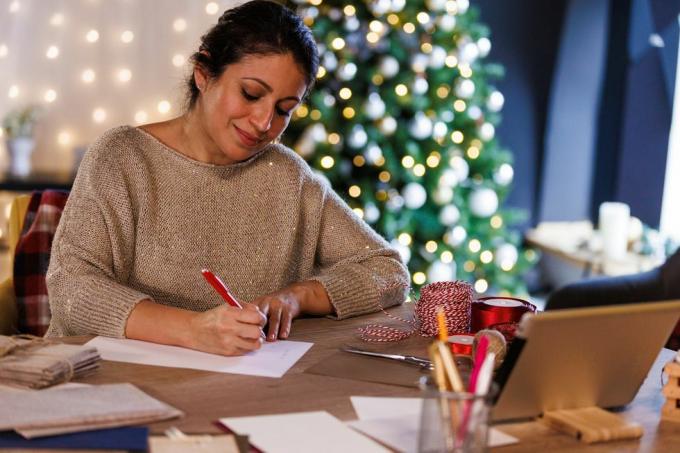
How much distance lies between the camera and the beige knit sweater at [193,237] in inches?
66.8

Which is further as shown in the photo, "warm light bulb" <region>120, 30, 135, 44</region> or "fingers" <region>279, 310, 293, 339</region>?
"warm light bulb" <region>120, 30, 135, 44</region>

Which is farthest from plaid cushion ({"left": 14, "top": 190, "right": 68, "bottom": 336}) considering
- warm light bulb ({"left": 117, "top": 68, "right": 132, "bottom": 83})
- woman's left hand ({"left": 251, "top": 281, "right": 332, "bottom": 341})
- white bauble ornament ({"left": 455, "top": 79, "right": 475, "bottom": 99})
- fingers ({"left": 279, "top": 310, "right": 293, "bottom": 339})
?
white bauble ornament ({"left": 455, "top": 79, "right": 475, "bottom": 99})

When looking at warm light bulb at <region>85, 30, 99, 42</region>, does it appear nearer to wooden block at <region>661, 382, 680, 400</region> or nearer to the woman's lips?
the woman's lips

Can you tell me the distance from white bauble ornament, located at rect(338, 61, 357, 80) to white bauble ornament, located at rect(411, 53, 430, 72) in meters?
0.29

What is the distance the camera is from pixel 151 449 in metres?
1.07

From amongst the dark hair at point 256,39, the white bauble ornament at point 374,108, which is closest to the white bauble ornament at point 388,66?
the white bauble ornament at point 374,108

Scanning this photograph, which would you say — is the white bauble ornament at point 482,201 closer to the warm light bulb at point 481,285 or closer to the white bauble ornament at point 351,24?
the warm light bulb at point 481,285

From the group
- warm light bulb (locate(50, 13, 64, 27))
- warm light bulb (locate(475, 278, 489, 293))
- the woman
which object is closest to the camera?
the woman

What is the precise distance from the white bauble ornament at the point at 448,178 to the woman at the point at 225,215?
2.12m

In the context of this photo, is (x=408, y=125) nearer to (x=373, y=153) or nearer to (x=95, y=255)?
(x=373, y=153)

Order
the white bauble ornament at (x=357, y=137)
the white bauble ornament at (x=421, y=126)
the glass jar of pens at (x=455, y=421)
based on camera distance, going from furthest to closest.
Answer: the white bauble ornament at (x=421, y=126), the white bauble ornament at (x=357, y=137), the glass jar of pens at (x=455, y=421)

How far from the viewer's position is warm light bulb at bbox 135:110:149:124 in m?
4.31

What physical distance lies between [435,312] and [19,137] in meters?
2.97

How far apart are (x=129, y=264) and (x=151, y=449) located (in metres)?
0.81
